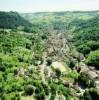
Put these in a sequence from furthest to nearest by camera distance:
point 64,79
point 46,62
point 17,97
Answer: point 46,62, point 64,79, point 17,97

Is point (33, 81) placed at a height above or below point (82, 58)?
above

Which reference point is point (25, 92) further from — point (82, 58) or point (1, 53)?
point (82, 58)

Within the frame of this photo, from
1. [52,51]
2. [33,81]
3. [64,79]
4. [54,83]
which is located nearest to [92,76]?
[64,79]

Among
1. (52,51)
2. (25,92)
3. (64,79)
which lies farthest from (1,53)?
(25,92)

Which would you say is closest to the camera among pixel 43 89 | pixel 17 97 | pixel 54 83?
pixel 17 97

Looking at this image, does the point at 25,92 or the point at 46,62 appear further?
the point at 46,62

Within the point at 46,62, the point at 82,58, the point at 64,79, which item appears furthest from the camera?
the point at 82,58

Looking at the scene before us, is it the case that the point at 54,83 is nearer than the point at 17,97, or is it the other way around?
the point at 17,97

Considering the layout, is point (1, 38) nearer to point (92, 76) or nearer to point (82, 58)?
point (82, 58)

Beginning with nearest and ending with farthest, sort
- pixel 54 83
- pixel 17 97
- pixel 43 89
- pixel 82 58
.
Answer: pixel 17 97 < pixel 43 89 < pixel 54 83 < pixel 82 58
